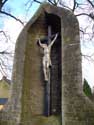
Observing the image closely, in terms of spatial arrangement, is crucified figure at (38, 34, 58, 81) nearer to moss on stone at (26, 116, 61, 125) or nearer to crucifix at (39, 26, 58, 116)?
crucifix at (39, 26, 58, 116)

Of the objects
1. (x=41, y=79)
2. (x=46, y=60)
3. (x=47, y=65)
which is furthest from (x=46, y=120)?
(x=46, y=60)

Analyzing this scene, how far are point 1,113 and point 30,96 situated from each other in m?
0.91

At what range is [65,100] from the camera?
604cm

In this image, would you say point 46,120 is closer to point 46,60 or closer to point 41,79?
point 41,79

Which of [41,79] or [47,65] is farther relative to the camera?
[41,79]

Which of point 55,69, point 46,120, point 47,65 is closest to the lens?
point 46,120

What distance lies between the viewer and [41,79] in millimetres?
7289

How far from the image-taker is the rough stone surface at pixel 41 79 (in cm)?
593

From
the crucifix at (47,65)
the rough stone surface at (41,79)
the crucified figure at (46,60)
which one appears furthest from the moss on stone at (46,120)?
the crucified figure at (46,60)

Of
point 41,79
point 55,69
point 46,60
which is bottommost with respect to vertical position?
point 41,79

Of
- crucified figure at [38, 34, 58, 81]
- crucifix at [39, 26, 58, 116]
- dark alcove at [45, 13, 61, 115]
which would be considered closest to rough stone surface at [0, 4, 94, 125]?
dark alcove at [45, 13, 61, 115]

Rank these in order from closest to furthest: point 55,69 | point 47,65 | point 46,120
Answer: point 46,120, point 47,65, point 55,69

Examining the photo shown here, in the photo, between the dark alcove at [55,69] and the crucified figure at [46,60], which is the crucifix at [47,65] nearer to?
the crucified figure at [46,60]

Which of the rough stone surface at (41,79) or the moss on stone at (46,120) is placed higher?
the rough stone surface at (41,79)
